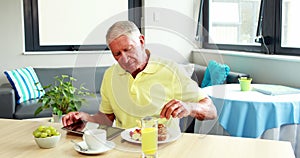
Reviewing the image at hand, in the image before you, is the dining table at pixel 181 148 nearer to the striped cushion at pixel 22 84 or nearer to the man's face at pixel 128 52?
the man's face at pixel 128 52

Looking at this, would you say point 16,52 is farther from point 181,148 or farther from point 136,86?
point 181,148

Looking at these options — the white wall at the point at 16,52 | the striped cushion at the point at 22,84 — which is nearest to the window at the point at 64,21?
the white wall at the point at 16,52

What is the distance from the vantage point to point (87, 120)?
153 cm

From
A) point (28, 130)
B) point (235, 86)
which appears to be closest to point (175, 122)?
point (28, 130)

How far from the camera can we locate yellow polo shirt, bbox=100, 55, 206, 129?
1522 mm

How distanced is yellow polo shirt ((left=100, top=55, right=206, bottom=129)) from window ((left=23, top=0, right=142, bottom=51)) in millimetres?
2465

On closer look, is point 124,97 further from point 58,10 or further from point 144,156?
point 58,10

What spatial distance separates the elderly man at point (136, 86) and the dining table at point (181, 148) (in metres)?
0.14

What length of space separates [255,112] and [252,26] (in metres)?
1.59

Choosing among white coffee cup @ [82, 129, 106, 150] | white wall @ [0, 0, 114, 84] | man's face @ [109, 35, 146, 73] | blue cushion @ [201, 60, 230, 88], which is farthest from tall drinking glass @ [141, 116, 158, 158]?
white wall @ [0, 0, 114, 84]

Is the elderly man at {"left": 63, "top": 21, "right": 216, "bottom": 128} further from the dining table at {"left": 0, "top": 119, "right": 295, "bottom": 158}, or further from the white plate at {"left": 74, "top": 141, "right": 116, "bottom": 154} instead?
the white plate at {"left": 74, "top": 141, "right": 116, "bottom": 154}

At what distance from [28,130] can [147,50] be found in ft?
2.11

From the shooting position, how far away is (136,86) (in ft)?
5.09

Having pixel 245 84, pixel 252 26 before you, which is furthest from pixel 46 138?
pixel 252 26
